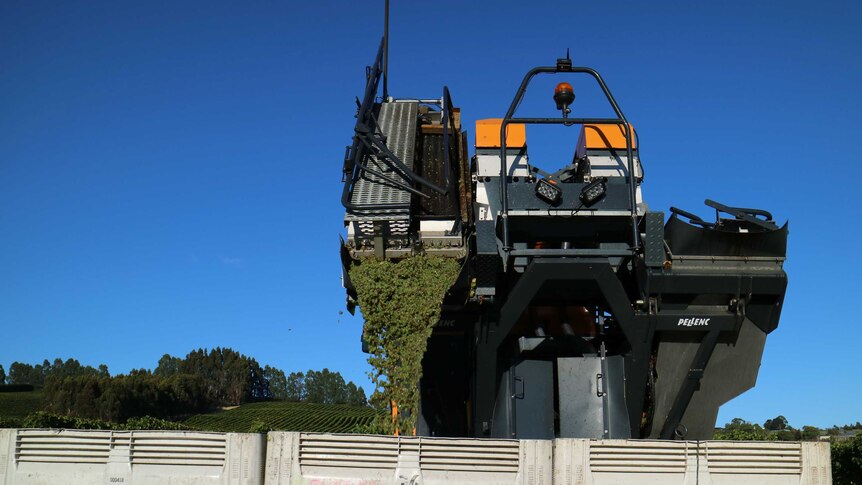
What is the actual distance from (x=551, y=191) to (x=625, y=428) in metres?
2.70

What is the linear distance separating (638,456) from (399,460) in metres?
1.61

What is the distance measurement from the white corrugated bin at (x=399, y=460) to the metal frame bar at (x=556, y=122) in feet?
9.97

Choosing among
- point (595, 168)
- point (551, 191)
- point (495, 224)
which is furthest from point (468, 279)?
point (595, 168)

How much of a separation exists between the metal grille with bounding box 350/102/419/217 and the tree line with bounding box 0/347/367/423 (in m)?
55.9

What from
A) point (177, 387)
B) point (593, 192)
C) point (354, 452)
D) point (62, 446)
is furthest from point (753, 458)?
point (177, 387)

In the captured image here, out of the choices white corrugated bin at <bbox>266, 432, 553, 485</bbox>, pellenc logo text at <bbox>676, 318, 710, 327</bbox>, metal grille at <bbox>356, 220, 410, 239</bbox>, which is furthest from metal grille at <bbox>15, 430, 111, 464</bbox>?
pellenc logo text at <bbox>676, 318, 710, 327</bbox>

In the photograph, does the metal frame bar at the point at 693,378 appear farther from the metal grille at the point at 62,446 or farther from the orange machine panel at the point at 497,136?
the metal grille at the point at 62,446

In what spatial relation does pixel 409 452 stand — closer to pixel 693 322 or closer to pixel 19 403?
pixel 693 322

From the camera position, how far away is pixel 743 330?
875cm

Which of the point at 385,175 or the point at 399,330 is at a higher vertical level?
the point at 385,175

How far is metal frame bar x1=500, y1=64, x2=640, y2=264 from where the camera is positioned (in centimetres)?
830

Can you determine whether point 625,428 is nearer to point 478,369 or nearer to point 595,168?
point 478,369

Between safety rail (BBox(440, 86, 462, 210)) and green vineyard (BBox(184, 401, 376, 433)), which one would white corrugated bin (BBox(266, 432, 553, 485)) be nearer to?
safety rail (BBox(440, 86, 462, 210))

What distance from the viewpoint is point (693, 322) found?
8.55 metres
